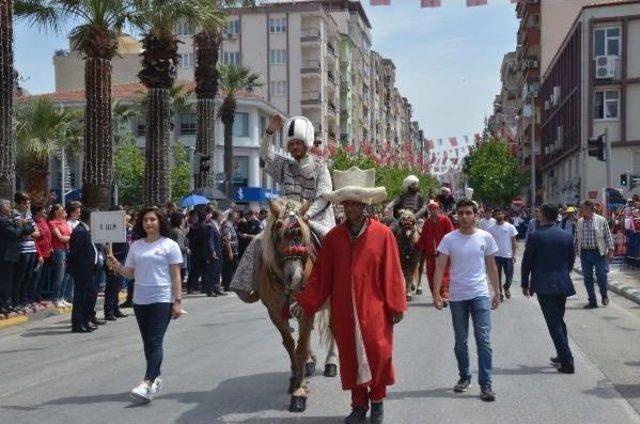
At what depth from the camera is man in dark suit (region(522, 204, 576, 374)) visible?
923 cm

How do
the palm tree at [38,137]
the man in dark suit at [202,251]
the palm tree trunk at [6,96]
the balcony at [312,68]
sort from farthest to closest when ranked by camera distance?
the balcony at [312,68], the palm tree at [38,137], the man in dark suit at [202,251], the palm tree trunk at [6,96]

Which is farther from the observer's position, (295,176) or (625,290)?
(625,290)

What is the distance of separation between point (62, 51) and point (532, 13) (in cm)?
3862

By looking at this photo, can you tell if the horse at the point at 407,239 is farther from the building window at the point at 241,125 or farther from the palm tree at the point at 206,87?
the building window at the point at 241,125

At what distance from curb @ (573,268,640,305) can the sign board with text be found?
10.9 meters

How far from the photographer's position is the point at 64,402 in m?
8.06

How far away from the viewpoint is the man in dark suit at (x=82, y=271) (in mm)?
13227

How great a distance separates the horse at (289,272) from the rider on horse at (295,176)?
0.17m

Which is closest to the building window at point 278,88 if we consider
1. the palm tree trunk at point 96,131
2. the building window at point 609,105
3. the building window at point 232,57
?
the building window at point 232,57

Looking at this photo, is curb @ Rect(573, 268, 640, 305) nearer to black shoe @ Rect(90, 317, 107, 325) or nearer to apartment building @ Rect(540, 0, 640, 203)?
black shoe @ Rect(90, 317, 107, 325)

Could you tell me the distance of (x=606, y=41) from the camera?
160 ft

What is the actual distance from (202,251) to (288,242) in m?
12.2

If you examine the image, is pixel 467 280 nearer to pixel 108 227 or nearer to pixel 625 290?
pixel 108 227

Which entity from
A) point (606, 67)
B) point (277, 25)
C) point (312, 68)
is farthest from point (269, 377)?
point (277, 25)
